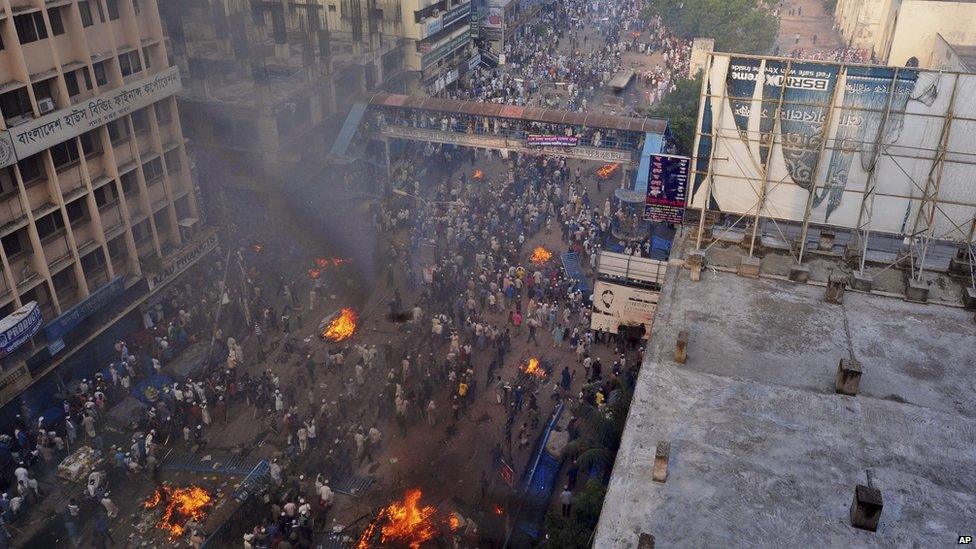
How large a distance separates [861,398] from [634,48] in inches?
2285

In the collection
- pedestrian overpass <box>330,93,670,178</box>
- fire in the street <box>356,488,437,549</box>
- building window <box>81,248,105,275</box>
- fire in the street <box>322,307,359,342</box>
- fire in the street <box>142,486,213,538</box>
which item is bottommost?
fire in the street <box>142,486,213,538</box>

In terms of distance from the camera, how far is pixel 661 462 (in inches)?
650

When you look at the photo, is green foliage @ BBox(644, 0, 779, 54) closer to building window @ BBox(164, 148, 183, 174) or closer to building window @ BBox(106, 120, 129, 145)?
building window @ BBox(164, 148, 183, 174)

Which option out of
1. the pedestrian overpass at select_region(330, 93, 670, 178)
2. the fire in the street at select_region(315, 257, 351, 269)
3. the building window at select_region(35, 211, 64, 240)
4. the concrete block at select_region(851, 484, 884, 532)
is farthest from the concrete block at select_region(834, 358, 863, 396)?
the building window at select_region(35, 211, 64, 240)

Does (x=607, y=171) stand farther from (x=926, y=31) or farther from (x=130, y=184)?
(x=926, y=31)

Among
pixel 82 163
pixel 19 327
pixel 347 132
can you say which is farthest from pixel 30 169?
Answer: pixel 347 132

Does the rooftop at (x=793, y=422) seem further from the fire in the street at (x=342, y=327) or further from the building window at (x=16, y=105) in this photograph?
the building window at (x=16, y=105)

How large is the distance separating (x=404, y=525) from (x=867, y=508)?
40.5 ft

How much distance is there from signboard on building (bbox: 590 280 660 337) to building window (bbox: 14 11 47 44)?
20474 mm

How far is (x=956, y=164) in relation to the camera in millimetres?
23031

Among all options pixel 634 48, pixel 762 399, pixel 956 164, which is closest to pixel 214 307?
pixel 762 399

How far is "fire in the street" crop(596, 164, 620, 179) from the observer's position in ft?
150

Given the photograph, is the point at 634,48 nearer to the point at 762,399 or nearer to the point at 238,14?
the point at 238,14

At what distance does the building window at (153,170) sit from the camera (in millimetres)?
32094
